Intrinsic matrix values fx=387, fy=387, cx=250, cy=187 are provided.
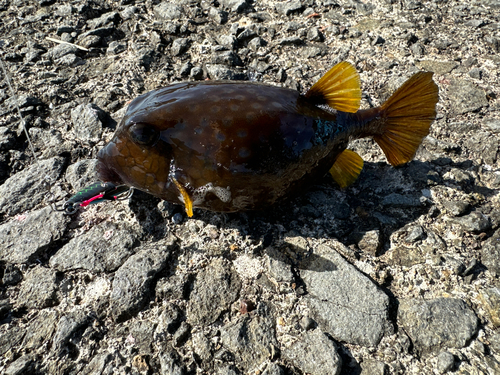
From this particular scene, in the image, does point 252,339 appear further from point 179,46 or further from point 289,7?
point 289,7

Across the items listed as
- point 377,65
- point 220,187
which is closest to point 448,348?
point 220,187

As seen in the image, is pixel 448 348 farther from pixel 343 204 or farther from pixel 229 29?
pixel 229 29

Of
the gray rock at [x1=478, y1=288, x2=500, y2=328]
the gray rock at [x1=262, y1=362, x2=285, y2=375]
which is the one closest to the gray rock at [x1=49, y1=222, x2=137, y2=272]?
the gray rock at [x1=262, y1=362, x2=285, y2=375]

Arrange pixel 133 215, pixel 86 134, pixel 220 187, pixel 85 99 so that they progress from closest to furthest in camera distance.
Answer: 1. pixel 220 187
2. pixel 133 215
3. pixel 86 134
4. pixel 85 99

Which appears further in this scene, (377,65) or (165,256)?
(377,65)

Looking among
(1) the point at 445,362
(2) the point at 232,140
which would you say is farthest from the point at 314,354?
(2) the point at 232,140

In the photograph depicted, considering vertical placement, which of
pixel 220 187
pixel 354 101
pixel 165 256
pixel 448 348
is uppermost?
pixel 354 101

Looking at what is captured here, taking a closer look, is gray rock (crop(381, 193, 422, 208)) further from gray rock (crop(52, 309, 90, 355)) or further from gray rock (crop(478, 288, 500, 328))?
gray rock (crop(52, 309, 90, 355))
